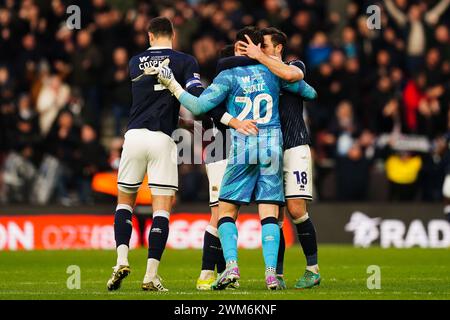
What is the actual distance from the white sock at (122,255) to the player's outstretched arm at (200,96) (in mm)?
1545

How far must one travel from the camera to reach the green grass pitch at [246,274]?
462 inches

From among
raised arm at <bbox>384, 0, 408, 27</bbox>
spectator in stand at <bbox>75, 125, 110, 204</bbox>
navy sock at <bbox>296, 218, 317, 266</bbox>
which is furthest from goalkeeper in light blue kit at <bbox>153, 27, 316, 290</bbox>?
raised arm at <bbox>384, 0, 408, 27</bbox>

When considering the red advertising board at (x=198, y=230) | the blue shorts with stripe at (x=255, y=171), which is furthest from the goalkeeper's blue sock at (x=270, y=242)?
the red advertising board at (x=198, y=230)

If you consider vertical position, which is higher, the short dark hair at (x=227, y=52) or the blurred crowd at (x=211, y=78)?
the blurred crowd at (x=211, y=78)

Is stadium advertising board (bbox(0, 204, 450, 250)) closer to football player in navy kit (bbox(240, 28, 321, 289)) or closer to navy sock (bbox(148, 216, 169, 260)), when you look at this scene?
football player in navy kit (bbox(240, 28, 321, 289))

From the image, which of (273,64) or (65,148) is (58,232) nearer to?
(65,148)

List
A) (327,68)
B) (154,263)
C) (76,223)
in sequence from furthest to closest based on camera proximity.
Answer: (327,68), (76,223), (154,263)

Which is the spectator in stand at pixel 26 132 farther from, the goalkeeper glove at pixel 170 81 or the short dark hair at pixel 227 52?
the goalkeeper glove at pixel 170 81

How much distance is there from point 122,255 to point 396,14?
50.2 ft

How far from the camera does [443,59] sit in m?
25.7

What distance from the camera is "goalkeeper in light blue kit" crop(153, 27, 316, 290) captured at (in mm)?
12188

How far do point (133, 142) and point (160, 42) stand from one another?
1.08 meters

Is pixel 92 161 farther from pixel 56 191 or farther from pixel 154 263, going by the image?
pixel 154 263
